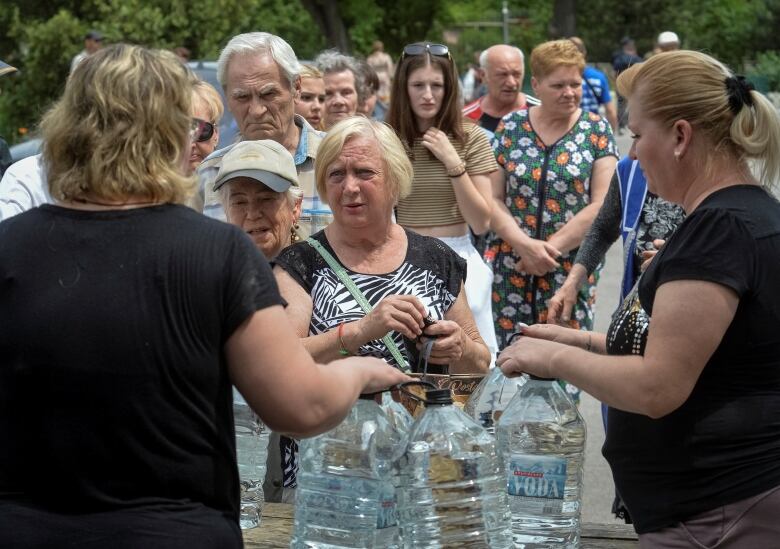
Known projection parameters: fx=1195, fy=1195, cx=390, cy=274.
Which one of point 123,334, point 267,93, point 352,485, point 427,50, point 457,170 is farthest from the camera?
Result: point 427,50

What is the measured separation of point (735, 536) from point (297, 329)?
164 cm

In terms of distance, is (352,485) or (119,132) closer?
(119,132)

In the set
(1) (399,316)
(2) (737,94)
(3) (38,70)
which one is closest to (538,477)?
(1) (399,316)

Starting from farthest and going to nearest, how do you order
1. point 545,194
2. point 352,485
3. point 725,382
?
→ point 545,194, point 352,485, point 725,382

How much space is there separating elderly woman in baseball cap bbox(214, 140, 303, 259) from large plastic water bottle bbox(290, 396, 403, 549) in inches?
43.7

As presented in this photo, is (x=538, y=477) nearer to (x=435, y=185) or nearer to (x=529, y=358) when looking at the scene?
(x=529, y=358)

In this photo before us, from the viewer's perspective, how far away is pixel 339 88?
25.4 feet

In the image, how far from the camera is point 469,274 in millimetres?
5168

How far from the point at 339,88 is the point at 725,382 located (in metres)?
5.27

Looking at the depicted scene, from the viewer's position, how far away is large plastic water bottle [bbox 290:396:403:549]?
302 cm

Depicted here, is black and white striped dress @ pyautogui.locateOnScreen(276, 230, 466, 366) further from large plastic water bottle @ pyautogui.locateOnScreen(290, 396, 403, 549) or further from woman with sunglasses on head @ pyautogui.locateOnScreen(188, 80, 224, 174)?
woman with sunglasses on head @ pyautogui.locateOnScreen(188, 80, 224, 174)

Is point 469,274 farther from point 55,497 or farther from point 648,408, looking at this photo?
point 55,497

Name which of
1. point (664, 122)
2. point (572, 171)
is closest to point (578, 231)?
point (572, 171)

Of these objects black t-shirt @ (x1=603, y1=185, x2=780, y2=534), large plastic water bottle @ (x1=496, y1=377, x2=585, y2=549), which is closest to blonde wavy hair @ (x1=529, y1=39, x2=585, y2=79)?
large plastic water bottle @ (x1=496, y1=377, x2=585, y2=549)
